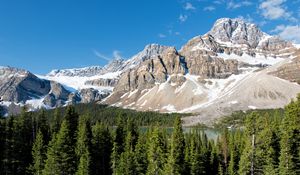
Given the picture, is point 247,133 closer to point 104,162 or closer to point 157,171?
point 157,171

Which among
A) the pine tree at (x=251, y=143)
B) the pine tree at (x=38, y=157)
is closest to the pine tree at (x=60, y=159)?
the pine tree at (x=38, y=157)

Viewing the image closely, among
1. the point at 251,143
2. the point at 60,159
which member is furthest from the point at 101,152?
the point at 251,143

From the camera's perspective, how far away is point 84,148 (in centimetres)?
6881

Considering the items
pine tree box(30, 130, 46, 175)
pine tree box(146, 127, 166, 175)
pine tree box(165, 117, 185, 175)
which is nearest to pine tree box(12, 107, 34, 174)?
pine tree box(30, 130, 46, 175)

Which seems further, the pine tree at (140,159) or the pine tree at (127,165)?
the pine tree at (140,159)

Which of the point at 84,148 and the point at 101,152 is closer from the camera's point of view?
the point at 84,148

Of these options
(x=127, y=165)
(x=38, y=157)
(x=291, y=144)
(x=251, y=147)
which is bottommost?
(x=127, y=165)

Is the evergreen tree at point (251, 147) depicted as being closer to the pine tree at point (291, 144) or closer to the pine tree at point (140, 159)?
the pine tree at point (291, 144)

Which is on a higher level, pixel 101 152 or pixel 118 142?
pixel 118 142

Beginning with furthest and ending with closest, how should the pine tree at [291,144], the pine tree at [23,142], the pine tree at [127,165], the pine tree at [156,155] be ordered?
the pine tree at [23,142] < the pine tree at [127,165] < the pine tree at [156,155] < the pine tree at [291,144]

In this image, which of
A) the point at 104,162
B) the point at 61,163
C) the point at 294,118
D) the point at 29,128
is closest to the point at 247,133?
the point at 294,118

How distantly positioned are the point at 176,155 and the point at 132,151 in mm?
20980

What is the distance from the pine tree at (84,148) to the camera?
65125 millimetres

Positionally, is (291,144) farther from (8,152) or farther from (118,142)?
(8,152)
